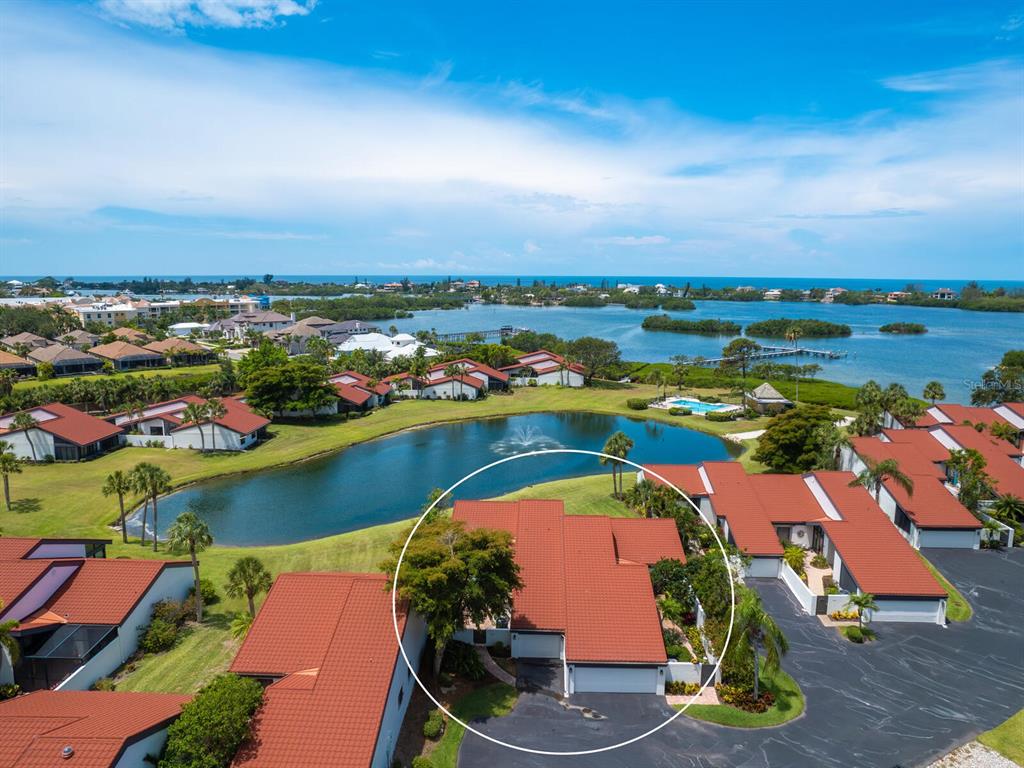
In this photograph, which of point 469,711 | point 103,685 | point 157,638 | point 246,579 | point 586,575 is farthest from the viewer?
point 586,575

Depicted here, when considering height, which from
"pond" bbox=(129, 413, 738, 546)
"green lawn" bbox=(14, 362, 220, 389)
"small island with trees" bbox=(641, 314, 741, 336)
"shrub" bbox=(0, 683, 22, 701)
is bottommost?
"pond" bbox=(129, 413, 738, 546)

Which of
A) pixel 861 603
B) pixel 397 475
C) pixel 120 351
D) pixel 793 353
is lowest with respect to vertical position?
pixel 397 475

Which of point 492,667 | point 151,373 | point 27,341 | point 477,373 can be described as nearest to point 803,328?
point 477,373

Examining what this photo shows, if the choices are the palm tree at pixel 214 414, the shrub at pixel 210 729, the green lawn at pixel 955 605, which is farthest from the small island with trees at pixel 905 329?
the shrub at pixel 210 729

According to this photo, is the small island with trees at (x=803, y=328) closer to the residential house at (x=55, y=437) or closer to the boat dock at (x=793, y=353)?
the boat dock at (x=793, y=353)

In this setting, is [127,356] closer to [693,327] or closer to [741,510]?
[741,510]

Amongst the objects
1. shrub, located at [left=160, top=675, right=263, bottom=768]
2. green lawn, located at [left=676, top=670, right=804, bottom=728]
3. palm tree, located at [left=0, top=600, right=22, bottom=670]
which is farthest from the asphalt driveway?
palm tree, located at [left=0, top=600, right=22, bottom=670]

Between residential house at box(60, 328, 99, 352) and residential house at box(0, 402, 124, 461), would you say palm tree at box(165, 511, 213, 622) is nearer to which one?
residential house at box(0, 402, 124, 461)
